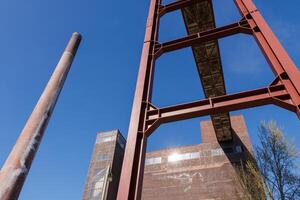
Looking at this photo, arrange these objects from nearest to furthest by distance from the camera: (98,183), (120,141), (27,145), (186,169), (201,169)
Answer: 1. (27,145)
2. (201,169)
3. (186,169)
4. (98,183)
5. (120,141)

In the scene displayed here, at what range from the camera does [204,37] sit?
7.04m

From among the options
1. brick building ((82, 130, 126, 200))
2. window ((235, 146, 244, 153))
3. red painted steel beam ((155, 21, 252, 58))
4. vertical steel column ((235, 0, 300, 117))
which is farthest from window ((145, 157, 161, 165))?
vertical steel column ((235, 0, 300, 117))

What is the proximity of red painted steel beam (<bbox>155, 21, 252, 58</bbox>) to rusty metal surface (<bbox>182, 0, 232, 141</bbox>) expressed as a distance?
3202mm

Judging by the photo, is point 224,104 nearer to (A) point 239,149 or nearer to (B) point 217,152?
(A) point 239,149

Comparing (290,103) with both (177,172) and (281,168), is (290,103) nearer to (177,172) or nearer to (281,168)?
(281,168)

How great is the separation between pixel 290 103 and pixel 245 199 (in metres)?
14.6

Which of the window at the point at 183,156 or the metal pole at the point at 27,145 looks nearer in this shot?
the metal pole at the point at 27,145

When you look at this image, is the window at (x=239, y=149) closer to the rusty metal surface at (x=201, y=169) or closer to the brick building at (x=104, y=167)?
the rusty metal surface at (x=201, y=169)

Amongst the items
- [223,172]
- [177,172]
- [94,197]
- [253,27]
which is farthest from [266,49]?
[94,197]

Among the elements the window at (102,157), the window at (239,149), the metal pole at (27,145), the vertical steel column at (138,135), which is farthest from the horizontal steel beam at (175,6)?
the window at (102,157)

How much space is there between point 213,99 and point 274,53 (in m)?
1.82

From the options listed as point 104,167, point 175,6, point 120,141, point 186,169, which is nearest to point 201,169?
point 186,169

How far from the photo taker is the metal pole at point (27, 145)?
3866mm

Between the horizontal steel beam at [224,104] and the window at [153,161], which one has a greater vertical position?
the window at [153,161]
